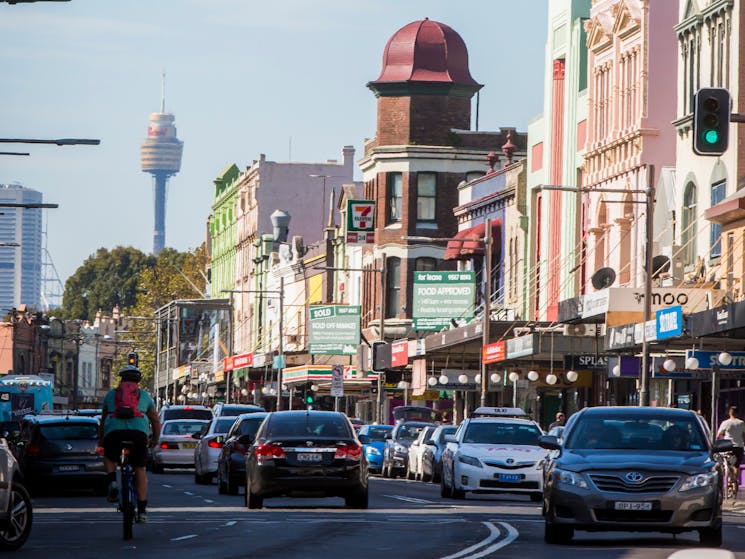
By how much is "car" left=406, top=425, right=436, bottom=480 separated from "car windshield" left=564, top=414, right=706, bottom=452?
24141 mm

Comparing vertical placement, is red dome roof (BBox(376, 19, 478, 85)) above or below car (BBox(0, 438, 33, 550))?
above

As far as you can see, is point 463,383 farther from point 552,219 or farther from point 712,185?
point 712,185

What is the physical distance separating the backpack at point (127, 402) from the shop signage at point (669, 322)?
18.9 metres

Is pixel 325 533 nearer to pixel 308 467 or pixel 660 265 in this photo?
pixel 308 467

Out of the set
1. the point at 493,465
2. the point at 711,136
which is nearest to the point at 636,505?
the point at 711,136

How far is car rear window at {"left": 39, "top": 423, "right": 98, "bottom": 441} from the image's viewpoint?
3612 centimetres

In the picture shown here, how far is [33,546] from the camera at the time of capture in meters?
20.9

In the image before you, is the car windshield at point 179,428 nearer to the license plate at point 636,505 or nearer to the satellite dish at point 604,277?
the satellite dish at point 604,277

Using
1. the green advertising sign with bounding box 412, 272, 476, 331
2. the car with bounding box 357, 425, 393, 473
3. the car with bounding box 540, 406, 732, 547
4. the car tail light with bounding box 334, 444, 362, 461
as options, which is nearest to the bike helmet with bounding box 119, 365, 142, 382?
the car with bounding box 540, 406, 732, 547

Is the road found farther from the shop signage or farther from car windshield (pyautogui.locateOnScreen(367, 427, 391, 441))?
car windshield (pyautogui.locateOnScreen(367, 427, 391, 441))

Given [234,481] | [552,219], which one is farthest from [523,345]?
[234,481]

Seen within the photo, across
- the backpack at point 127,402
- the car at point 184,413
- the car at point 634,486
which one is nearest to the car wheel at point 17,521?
the backpack at point 127,402

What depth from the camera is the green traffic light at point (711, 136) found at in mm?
24172

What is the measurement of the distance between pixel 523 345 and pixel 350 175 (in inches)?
2416
